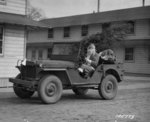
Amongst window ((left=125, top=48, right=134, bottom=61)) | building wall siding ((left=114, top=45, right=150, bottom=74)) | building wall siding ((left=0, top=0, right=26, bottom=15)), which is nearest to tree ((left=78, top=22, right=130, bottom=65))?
building wall siding ((left=114, top=45, right=150, bottom=74))

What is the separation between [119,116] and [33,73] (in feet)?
10.6

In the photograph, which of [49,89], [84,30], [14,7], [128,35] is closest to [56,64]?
[49,89]

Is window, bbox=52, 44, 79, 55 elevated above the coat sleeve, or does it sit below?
above

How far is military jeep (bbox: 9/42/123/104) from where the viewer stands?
9.64 metres

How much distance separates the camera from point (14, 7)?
15.4 meters

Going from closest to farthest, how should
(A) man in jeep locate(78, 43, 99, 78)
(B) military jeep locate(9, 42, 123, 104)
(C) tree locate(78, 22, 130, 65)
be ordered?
(B) military jeep locate(9, 42, 123, 104)
(A) man in jeep locate(78, 43, 99, 78)
(C) tree locate(78, 22, 130, 65)

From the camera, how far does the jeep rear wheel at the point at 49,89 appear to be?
9488 millimetres

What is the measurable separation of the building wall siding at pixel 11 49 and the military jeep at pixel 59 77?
14.0 ft

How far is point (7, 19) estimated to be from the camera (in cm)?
1409

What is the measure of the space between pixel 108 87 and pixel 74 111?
118 inches

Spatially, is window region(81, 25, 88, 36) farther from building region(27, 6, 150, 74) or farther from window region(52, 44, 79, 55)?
window region(52, 44, 79, 55)

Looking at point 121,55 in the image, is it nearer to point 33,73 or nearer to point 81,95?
point 81,95

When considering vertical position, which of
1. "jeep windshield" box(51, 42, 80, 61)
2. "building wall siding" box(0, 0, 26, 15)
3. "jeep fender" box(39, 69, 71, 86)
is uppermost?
"building wall siding" box(0, 0, 26, 15)

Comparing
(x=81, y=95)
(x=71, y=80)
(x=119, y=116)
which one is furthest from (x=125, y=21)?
(x=119, y=116)
